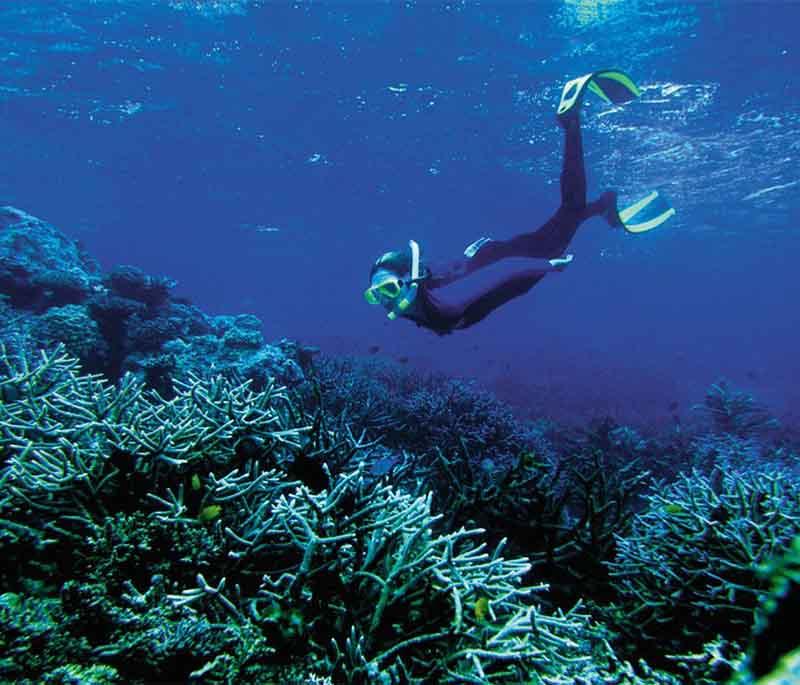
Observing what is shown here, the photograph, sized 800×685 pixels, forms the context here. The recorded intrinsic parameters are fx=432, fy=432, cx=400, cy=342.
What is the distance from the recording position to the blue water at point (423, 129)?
1470 cm

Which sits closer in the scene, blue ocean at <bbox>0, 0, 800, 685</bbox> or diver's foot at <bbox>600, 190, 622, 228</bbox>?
blue ocean at <bbox>0, 0, 800, 685</bbox>

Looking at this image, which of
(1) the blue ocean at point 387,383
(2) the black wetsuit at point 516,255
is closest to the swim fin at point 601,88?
(1) the blue ocean at point 387,383

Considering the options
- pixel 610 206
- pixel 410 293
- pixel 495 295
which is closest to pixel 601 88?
pixel 610 206

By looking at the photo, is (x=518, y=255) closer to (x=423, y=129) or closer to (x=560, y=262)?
(x=560, y=262)

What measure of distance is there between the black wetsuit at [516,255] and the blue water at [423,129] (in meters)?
6.10

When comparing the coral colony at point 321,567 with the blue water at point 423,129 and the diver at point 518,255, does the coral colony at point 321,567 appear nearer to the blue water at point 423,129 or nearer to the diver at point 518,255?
the diver at point 518,255

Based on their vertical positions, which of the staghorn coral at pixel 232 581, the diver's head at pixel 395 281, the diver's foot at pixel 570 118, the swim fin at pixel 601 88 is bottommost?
the staghorn coral at pixel 232 581

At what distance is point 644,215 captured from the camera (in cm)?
796

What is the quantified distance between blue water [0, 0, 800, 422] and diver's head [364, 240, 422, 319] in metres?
7.23

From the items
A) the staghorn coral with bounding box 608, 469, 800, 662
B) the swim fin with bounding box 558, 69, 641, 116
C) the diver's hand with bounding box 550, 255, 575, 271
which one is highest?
the swim fin with bounding box 558, 69, 641, 116

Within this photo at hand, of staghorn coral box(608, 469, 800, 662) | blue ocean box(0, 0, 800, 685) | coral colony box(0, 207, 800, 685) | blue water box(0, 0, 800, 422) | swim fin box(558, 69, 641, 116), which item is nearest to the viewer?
coral colony box(0, 207, 800, 685)

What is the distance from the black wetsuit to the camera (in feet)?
19.6

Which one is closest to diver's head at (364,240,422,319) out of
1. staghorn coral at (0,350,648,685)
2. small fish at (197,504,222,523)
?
staghorn coral at (0,350,648,685)

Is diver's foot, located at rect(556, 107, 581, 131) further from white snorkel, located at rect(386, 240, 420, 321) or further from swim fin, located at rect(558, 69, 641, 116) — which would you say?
white snorkel, located at rect(386, 240, 420, 321)
